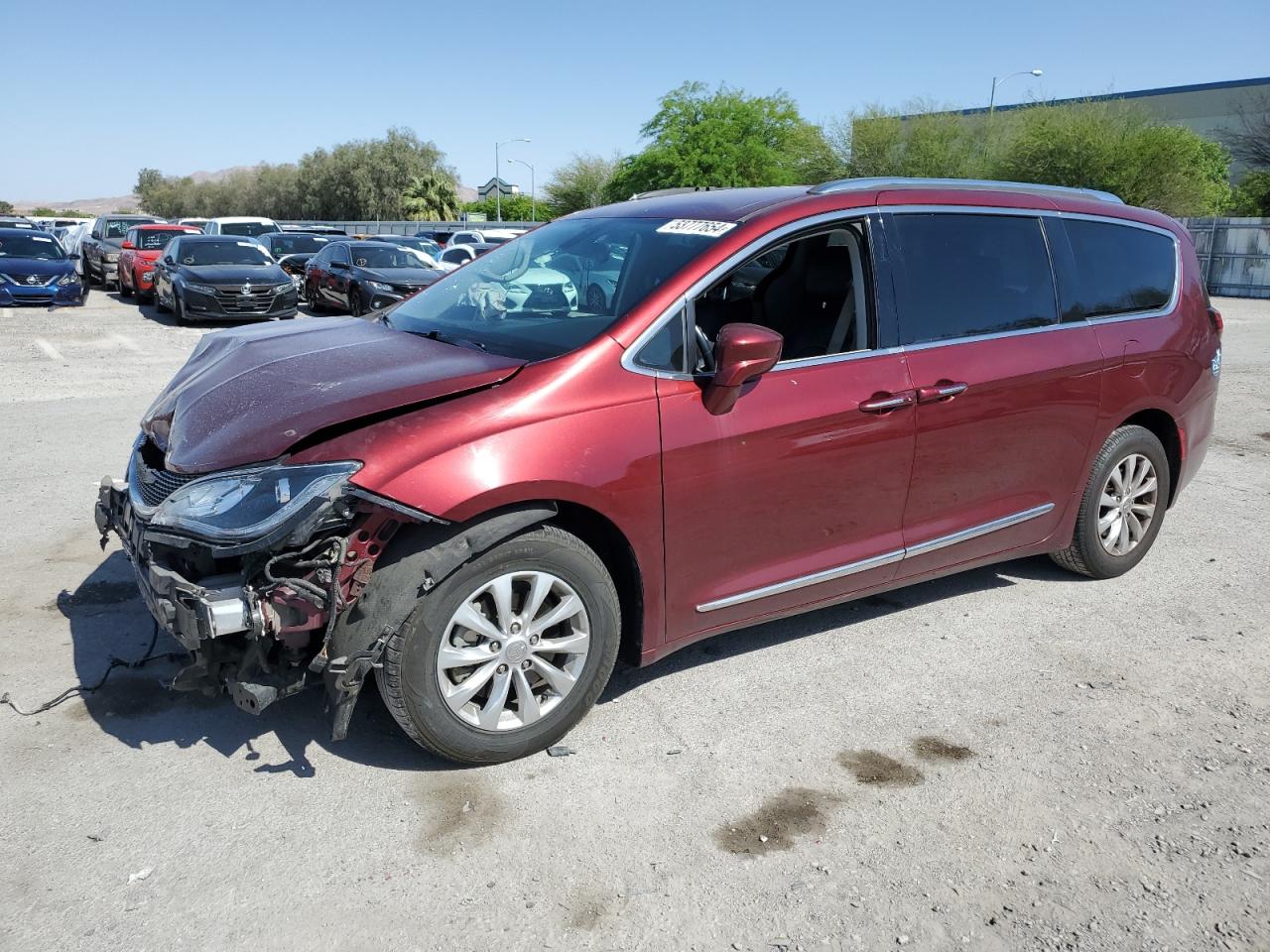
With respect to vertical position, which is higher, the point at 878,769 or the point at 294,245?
the point at 294,245

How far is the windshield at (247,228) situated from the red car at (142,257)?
4.94m

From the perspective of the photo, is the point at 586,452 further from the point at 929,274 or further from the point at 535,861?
the point at 929,274

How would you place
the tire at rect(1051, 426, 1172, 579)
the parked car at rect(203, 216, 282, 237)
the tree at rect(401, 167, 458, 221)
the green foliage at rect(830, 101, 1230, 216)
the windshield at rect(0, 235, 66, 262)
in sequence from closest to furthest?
the tire at rect(1051, 426, 1172, 579) → the windshield at rect(0, 235, 66, 262) → the parked car at rect(203, 216, 282, 237) → the green foliage at rect(830, 101, 1230, 216) → the tree at rect(401, 167, 458, 221)

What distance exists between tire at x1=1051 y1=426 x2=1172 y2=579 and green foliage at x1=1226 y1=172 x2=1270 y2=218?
38.7 meters

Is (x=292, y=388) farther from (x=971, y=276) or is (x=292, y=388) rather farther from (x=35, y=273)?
(x=35, y=273)

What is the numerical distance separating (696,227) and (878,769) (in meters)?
2.13

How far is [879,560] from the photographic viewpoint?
13.8 ft

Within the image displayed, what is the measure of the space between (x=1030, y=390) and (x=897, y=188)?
42.4 inches

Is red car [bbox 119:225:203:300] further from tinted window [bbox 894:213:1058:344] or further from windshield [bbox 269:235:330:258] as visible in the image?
tinted window [bbox 894:213:1058:344]

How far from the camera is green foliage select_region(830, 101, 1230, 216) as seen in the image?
121 feet

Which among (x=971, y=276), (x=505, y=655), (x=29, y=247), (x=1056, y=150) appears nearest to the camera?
(x=505, y=655)

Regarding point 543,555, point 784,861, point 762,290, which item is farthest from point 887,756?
point 762,290

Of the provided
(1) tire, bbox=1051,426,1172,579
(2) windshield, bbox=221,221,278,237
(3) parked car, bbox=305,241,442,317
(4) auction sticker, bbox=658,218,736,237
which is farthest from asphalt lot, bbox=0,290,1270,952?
(2) windshield, bbox=221,221,278,237

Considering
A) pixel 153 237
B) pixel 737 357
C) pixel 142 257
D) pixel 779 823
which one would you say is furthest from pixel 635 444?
pixel 153 237
